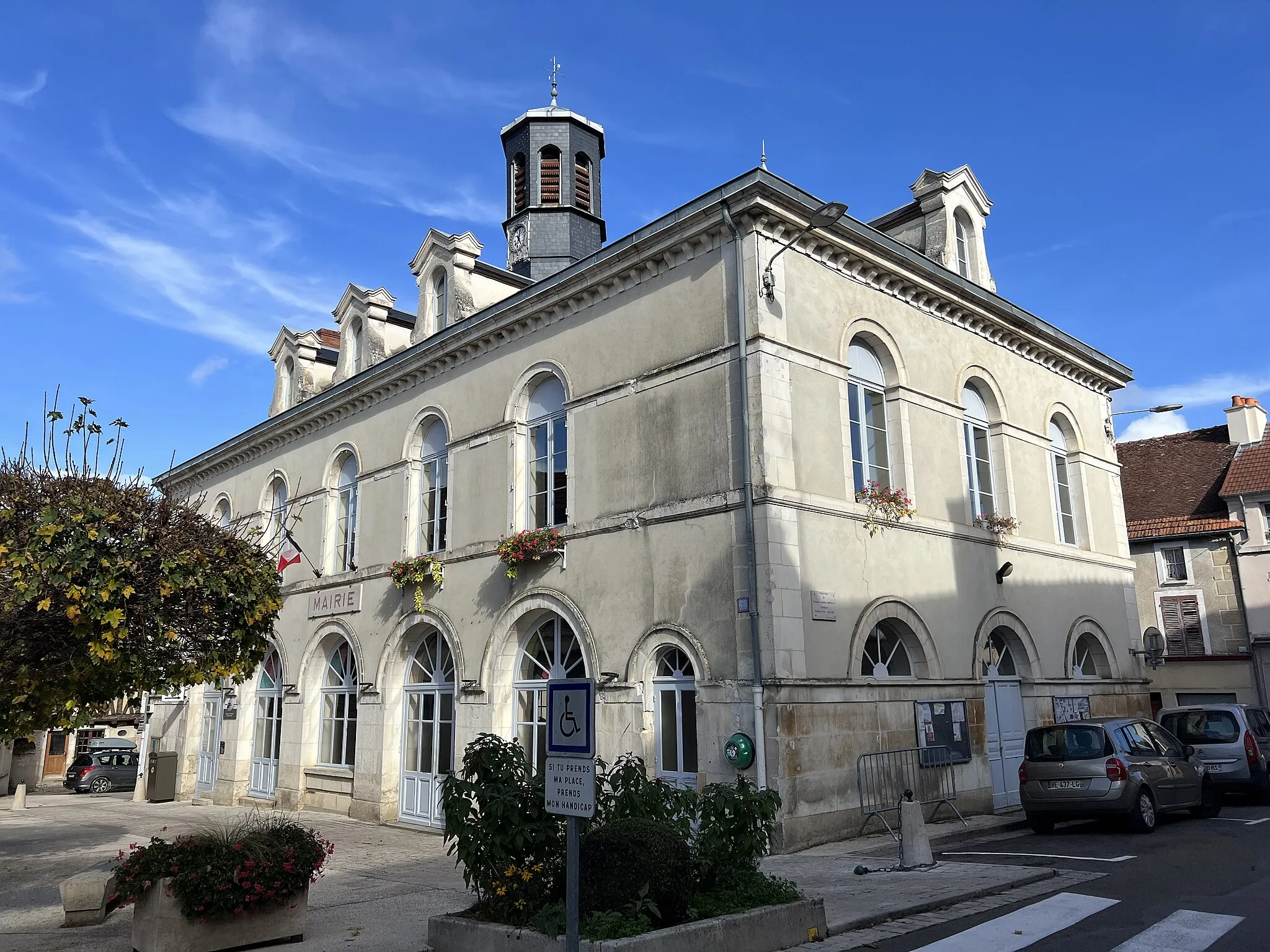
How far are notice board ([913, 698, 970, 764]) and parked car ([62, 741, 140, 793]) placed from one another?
83.0 ft

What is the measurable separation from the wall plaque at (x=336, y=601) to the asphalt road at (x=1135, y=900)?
1147 centimetres

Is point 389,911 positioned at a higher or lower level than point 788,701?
lower

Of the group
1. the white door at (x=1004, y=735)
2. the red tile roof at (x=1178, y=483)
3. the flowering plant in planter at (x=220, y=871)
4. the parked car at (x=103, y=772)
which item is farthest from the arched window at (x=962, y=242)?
the parked car at (x=103, y=772)

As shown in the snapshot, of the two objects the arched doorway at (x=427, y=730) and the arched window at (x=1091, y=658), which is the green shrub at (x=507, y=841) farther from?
the arched window at (x=1091, y=658)

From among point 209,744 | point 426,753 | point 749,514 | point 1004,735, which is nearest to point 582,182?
point 426,753

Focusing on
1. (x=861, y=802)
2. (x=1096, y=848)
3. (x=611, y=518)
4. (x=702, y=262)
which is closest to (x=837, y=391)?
(x=702, y=262)

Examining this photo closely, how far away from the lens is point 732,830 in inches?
288

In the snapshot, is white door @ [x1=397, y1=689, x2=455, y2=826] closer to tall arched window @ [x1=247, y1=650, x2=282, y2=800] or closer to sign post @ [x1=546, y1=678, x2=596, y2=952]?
tall arched window @ [x1=247, y1=650, x2=282, y2=800]

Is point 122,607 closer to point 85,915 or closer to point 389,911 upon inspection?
point 85,915

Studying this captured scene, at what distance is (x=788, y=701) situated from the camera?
36.7 ft

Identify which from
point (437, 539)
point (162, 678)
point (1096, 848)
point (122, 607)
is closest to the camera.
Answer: point (122, 607)

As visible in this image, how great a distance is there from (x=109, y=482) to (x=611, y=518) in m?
6.35

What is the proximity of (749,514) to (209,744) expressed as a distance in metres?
17.2

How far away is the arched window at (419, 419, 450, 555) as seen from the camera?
17.1 m
